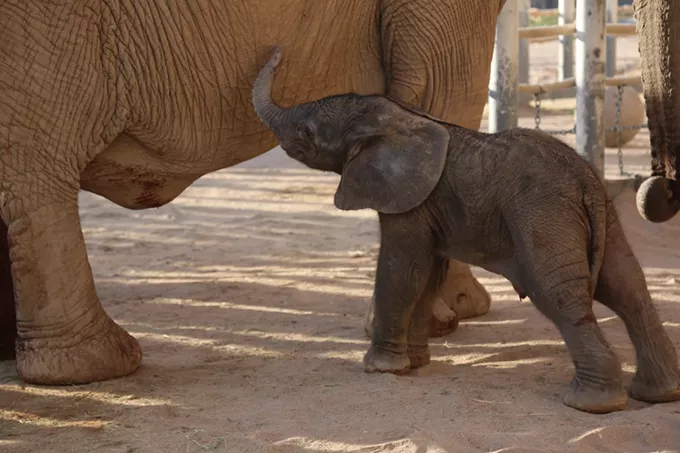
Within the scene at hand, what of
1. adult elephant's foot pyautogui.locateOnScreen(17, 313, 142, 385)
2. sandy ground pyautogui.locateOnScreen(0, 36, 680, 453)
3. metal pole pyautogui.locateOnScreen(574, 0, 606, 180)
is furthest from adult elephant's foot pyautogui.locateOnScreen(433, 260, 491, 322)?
metal pole pyautogui.locateOnScreen(574, 0, 606, 180)

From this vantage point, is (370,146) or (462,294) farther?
(462,294)

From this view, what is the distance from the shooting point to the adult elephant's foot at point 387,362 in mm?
5195

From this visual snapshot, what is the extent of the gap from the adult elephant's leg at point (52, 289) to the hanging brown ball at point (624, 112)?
7.59 metres

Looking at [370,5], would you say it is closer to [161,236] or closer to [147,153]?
[147,153]

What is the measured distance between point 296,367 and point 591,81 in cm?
423

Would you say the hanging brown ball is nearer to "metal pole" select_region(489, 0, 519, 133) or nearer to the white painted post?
the white painted post

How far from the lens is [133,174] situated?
5352mm

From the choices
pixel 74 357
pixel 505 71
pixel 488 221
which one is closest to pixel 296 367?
pixel 74 357

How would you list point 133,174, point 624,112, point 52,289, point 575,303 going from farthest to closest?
point 624,112
point 133,174
point 52,289
point 575,303

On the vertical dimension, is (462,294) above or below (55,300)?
below

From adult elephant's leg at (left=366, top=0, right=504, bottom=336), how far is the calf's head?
0.62m

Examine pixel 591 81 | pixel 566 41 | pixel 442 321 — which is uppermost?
pixel 566 41

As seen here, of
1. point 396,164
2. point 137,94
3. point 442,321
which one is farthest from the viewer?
point 442,321

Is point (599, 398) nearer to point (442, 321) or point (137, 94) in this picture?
point (442, 321)
